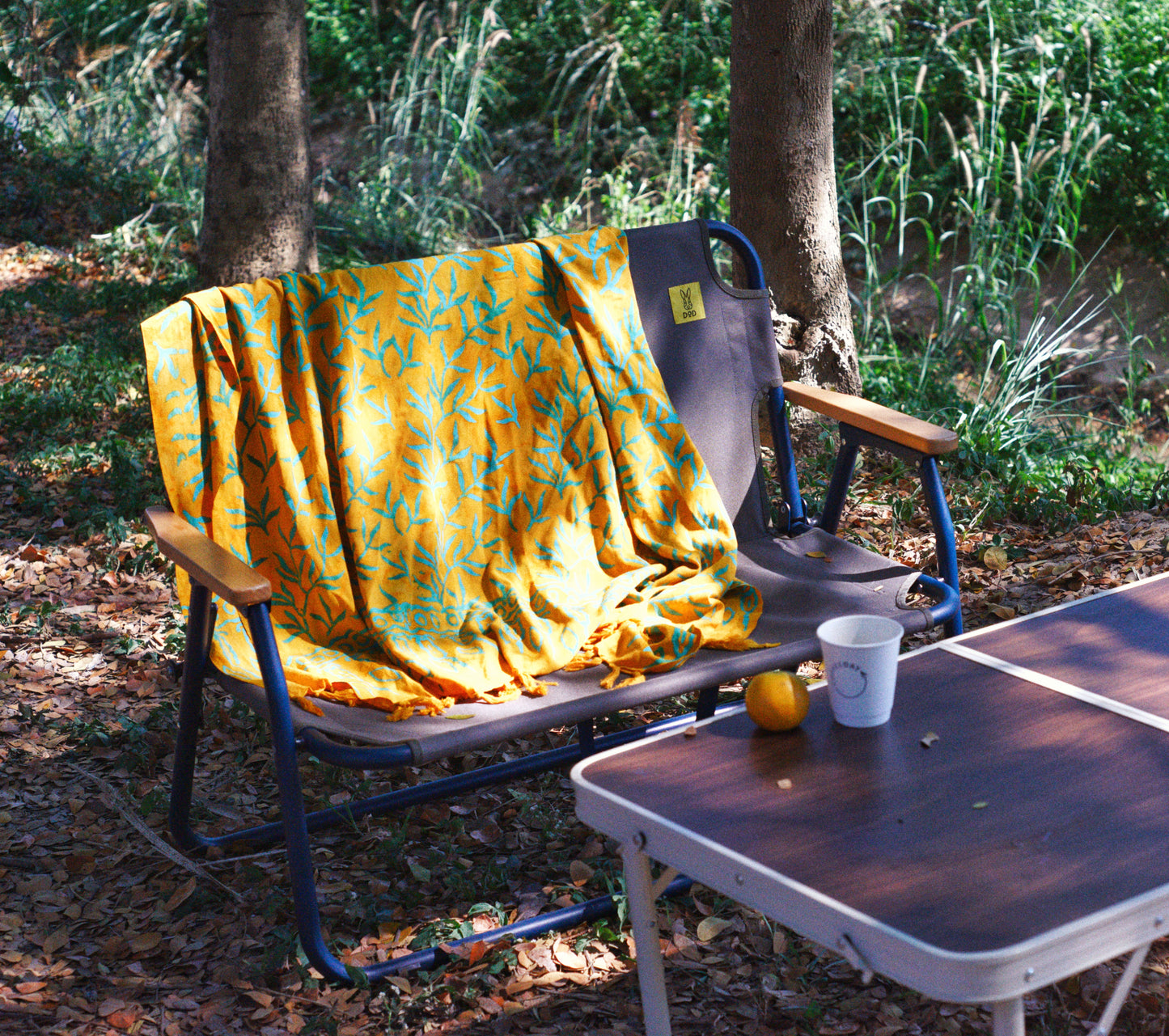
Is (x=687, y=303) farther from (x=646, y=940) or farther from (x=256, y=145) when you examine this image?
(x=256, y=145)

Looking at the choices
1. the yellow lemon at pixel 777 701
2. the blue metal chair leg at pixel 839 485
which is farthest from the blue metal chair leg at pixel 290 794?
the blue metal chair leg at pixel 839 485

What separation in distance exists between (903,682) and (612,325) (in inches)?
45.7

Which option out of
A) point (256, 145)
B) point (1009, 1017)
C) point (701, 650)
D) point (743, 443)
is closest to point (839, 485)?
point (743, 443)

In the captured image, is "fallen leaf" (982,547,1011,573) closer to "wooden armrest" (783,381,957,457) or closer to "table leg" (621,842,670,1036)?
"wooden armrest" (783,381,957,457)

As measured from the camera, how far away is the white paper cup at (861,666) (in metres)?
1.63

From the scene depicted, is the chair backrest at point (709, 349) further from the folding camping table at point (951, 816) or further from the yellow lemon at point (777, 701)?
the yellow lemon at point (777, 701)

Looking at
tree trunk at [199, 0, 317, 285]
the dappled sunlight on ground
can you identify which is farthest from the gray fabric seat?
tree trunk at [199, 0, 317, 285]

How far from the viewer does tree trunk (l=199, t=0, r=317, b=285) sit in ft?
14.1

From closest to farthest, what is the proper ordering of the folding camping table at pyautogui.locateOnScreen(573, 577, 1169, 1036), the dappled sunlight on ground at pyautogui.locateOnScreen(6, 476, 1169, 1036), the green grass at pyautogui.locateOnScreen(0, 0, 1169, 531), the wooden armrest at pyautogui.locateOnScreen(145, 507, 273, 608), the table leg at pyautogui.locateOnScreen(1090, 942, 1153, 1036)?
1. the folding camping table at pyautogui.locateOnScreen(573, 577, 1169, 1036)
2. the table leg at pyautogui.locateOnScreen(1090, 942, 1153, 1036)
3. the wooden armrest at pyautogui.locateOnScreen(145, 507, 273, 608)
4. the dappled sunlight on ground at pyautogui.locateOnScreen(6, 476, 1169, 1036)
5. the green grass at pyautogui.locateOnScreen(0, 0, 1169, 531)

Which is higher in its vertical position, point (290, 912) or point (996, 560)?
point (996, 560)

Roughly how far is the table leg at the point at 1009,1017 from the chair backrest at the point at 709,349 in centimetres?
159

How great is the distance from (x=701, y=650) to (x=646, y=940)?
2.35 feet

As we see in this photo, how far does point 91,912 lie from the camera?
225cm

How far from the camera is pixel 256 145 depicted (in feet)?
14.4
